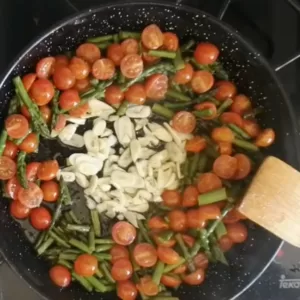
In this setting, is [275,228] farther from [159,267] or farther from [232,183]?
[159,267]

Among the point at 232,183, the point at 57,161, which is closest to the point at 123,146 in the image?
the point at 57,161

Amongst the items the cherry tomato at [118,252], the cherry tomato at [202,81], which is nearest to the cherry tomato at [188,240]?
the cherry tomato at [118,252]

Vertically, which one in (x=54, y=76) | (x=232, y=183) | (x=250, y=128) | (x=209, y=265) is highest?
(x=54, y=76)

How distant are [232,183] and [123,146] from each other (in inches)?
11.5

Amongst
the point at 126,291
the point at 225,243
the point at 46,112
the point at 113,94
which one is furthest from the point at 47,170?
the point at 225,243

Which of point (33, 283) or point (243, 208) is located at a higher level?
point (243, 208)

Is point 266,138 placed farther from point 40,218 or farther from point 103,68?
point 40,218

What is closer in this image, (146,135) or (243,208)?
(243,208)

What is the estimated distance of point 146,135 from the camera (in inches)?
65.8

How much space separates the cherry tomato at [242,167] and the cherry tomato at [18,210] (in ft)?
1.70

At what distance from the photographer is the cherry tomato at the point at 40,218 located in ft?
5.28

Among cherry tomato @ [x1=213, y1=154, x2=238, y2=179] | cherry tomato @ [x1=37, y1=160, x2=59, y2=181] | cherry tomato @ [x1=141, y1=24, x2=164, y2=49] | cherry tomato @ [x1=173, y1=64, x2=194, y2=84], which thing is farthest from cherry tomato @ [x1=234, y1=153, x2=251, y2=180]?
cherry tomato @ [x1=37, y1=160, x2=59, y2=181]

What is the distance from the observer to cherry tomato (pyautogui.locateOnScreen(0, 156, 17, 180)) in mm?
1578

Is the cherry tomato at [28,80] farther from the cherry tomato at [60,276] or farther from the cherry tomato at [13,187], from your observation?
the cherry tomato at [60,276]
